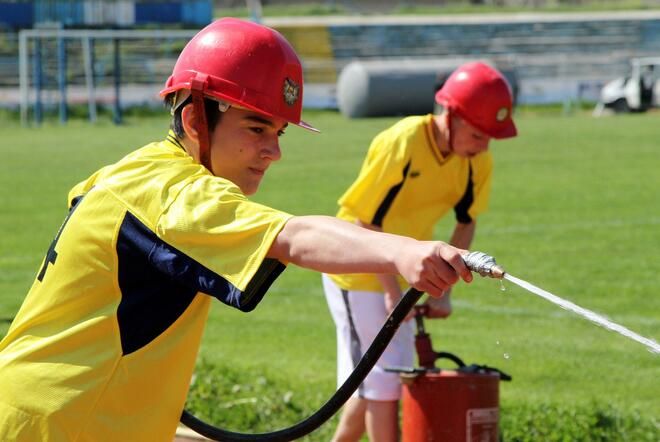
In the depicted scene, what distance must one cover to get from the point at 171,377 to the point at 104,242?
0.42 meters

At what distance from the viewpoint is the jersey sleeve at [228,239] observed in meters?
2.89

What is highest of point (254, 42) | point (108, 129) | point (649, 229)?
point (254, 42)

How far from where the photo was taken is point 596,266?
12.3 meters

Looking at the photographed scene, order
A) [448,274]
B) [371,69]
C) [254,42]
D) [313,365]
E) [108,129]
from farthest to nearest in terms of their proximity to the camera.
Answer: [371,69]
[108,129]
[313,365]
[254,42]
[448,274]

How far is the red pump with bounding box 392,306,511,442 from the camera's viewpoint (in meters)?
5.83

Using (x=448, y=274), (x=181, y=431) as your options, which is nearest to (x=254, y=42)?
(x=448, y=274)

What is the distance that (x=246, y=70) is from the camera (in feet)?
11.3

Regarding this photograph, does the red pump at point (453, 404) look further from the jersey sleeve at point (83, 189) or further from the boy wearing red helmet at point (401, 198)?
the jersey sleeve at point (83, 189)

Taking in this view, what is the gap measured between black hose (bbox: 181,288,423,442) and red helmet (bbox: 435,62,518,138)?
2.62 m

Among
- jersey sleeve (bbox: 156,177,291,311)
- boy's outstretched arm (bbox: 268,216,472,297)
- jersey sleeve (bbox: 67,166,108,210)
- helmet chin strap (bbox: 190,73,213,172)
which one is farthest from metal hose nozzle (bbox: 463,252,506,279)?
jersey sleeve (bbox: 67,166,108,210)

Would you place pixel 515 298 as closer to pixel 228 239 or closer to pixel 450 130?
pixel 450 130

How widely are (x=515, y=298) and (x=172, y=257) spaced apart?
8182mm

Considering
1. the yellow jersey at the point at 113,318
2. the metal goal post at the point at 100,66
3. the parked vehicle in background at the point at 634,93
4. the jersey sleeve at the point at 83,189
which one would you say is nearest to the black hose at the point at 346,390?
the yellow jersey at the point at 113,318

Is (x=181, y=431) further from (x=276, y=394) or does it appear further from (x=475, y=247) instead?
(x=475, y=247)
